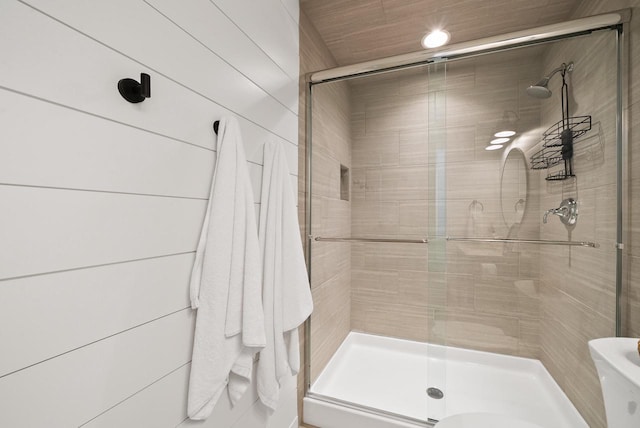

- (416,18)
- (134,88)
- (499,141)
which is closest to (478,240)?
(499,141)

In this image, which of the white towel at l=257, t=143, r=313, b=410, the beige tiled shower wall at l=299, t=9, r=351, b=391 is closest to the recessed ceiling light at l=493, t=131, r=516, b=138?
the beige tiled shower wall at l=299, t=9, r=351, b=391

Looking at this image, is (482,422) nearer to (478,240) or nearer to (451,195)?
(478,240)

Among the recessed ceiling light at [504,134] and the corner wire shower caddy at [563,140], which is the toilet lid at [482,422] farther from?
the recessed ceiling light at [504,134]

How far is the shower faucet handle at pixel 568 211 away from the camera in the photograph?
128 centimetres

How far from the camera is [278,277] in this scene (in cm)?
108

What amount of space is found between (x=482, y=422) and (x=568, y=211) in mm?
991

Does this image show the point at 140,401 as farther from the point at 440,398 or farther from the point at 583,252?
the point at 583,252

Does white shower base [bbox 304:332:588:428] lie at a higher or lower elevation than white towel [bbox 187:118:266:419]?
lower

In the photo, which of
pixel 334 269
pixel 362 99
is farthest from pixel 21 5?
pixel 334 269

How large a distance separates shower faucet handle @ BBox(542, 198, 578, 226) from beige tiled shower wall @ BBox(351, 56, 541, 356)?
0.09 metres

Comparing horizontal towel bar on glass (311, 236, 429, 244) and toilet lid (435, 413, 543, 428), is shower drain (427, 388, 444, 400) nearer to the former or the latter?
toilet lid (435, 413, 543, 428)

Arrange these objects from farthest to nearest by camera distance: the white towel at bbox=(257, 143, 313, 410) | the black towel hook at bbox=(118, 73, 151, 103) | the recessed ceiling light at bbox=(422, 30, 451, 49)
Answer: the recessed ceiling light at bbox=(422, 30, 451, 49), the white towel at bbox=(257, 143, 313, 410), the black towel hook at bbox=(118, 73, 151, 103)

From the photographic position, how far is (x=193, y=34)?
0.80 meters

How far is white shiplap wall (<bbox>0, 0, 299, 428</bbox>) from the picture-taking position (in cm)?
46
